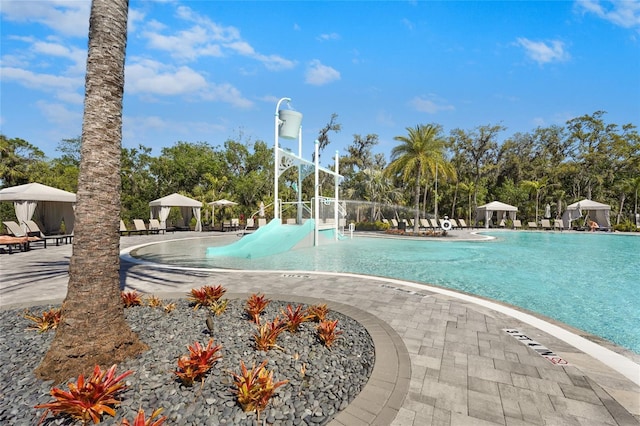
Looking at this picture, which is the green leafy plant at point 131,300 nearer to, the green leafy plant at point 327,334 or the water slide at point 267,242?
the green leafy plant at point 327,334

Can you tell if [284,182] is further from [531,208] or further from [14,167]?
[531,208]

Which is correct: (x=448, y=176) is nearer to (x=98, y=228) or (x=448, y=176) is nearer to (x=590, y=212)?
(x=590, y=212)

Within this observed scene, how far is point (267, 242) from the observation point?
41.2ft

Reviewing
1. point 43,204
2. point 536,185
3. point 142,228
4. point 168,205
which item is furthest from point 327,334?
point 536,185

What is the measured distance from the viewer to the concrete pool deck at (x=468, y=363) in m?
2.33

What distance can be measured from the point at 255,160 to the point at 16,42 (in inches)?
1081

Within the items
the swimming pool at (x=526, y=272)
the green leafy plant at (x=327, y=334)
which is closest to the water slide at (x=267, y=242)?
the swimming pool at (x=526, y=272)

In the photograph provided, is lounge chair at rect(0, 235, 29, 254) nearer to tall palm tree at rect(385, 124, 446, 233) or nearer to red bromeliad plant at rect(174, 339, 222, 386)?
red bromeliad plant at rect(174, 339, 222, 386)

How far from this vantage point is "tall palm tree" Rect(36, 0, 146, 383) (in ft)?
8.95

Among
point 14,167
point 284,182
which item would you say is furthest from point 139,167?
point 284,182

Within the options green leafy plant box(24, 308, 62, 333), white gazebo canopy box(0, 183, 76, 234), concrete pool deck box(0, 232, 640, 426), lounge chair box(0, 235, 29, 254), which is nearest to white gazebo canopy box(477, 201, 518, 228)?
concrete pool deck box(0, 232, 640, 426)

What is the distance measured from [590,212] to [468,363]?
123 feet

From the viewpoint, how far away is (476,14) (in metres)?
10.1

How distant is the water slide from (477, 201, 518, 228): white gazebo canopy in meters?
22.9
